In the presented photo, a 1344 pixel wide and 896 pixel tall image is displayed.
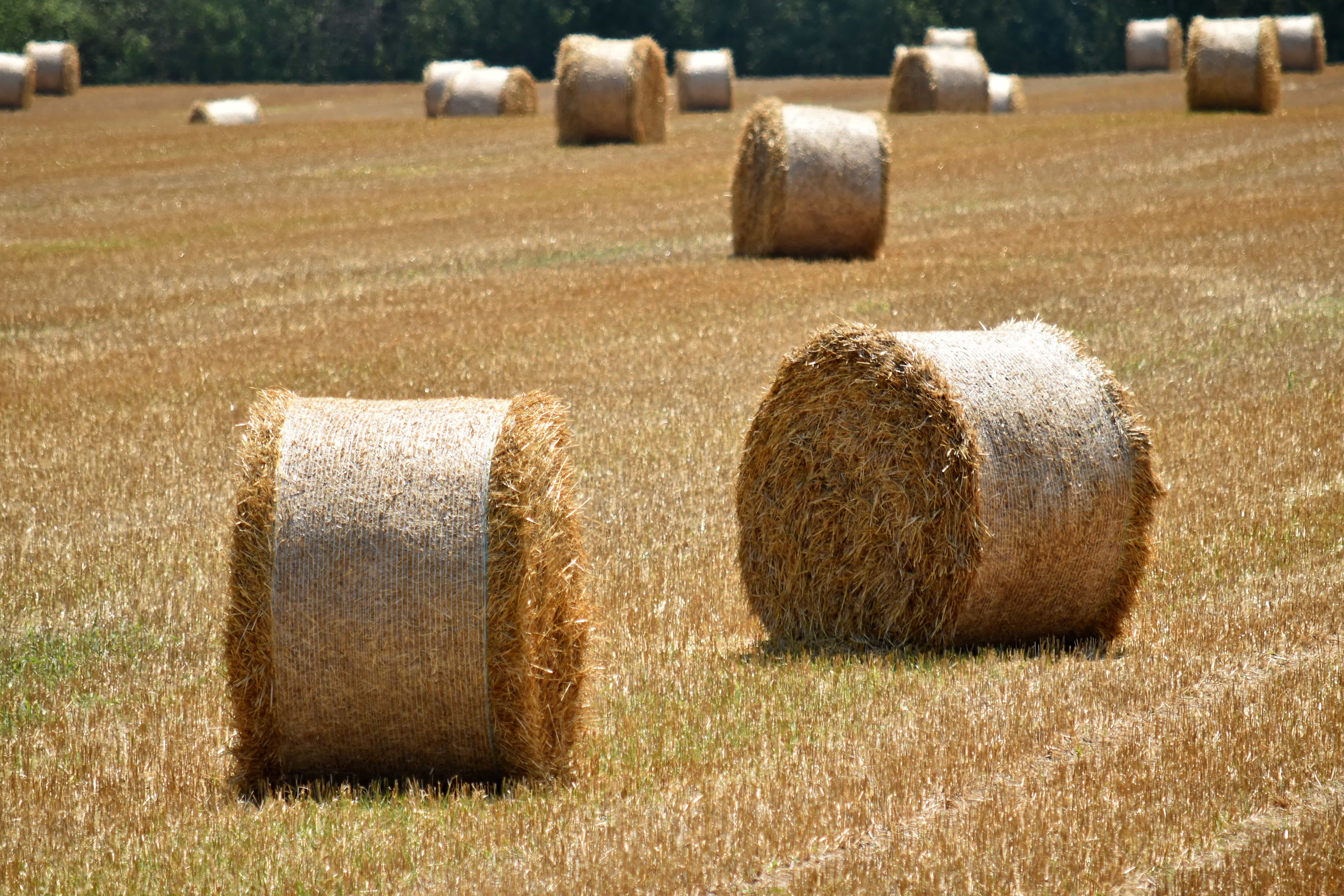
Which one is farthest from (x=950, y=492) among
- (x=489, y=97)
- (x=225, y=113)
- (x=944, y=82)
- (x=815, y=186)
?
(x=225, y=113)

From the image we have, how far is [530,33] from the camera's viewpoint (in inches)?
2250

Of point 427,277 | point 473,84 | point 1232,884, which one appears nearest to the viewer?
point 1232,884

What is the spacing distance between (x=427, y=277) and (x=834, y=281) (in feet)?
14.1

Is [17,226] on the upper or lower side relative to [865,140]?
lower

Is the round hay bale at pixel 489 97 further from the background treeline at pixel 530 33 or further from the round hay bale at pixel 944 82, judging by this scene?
Result: the background treeline at pixel 530 33

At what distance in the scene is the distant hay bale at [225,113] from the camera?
3616cm

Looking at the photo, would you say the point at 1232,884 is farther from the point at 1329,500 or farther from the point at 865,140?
the point at 865,140

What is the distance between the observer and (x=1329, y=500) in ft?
26.6

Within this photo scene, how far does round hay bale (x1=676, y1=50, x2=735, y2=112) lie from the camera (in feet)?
123

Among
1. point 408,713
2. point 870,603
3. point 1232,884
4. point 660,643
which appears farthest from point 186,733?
point 1232,884

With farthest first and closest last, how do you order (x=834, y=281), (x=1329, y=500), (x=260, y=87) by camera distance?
1. (x=260, y=87)
2. (x=834, y=281)
3. (x=1329, y=500)

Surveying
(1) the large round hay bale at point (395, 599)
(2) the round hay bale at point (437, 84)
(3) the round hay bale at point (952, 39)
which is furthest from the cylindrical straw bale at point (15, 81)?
(1) the large round hay bale at point (395, 599)

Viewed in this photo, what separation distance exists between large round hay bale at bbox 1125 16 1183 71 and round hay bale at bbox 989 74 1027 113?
41.0 feet

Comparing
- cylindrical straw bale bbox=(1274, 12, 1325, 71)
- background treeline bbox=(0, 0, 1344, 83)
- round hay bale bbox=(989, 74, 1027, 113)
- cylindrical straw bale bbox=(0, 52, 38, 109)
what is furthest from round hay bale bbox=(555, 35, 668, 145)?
background treeline bbox=(0, 0, 1344, 83)
